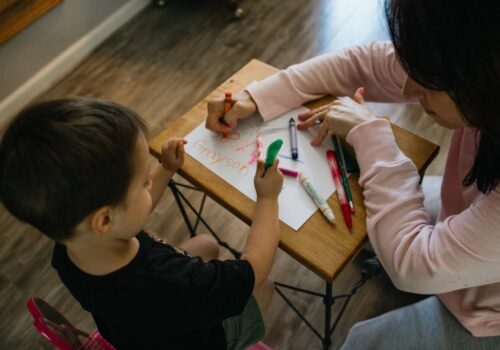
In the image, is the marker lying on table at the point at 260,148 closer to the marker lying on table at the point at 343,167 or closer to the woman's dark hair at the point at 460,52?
the marker lying on table at the point at 343,167

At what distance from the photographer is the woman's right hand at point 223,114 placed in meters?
0.93

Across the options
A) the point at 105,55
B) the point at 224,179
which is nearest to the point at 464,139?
the point at 224,179

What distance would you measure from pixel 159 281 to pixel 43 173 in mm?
244

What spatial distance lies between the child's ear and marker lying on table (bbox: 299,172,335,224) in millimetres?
375

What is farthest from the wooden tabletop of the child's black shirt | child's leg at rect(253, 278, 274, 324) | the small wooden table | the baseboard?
the baseboard

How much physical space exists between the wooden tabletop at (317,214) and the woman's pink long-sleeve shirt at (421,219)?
4 centimetres

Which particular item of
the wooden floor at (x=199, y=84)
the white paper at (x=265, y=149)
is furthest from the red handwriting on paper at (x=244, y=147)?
the wooden floor at (x=199, y=84)

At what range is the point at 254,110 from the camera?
955mm

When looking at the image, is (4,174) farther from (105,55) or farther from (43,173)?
(105,55)

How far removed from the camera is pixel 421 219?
721mm

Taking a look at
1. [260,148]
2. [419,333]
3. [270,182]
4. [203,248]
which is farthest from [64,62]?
[419,333]

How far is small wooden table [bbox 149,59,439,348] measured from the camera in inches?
28.7

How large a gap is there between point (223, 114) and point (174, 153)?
0.14m

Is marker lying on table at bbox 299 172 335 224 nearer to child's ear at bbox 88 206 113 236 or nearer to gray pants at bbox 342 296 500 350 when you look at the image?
gray pants at bbox 342 296 500 350
